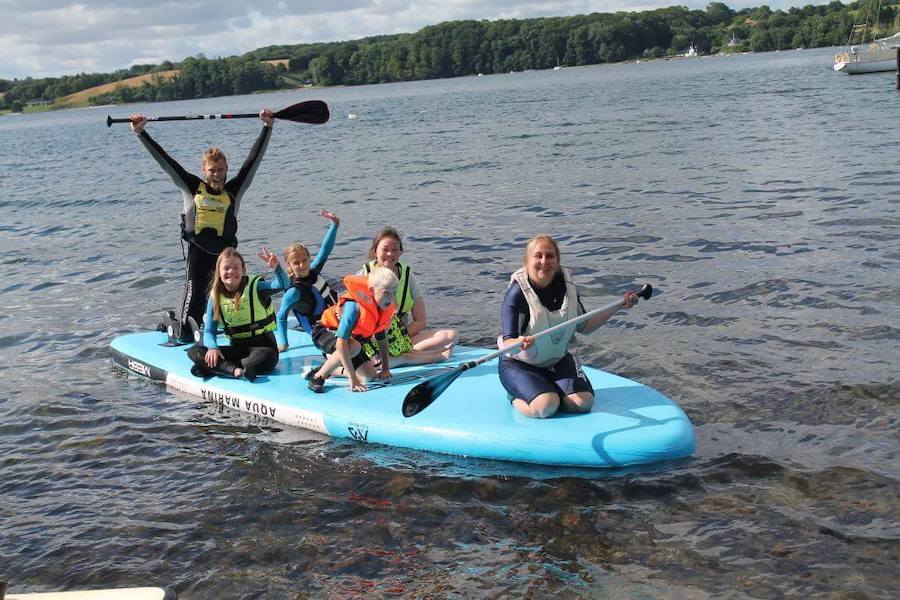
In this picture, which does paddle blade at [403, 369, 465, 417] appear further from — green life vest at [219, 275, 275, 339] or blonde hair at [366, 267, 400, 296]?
green life vest at [219, 275, 275, 339]

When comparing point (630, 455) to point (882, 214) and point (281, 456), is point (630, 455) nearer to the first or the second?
point (281, 456)

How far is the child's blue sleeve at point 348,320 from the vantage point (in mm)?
6199

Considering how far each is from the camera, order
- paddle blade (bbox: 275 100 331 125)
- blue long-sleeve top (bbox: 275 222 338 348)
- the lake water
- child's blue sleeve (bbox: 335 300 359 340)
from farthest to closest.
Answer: paddle blade (bbox: 275 100 331 125), blue long-sleeve top (bbox: 275 222 338 348), child's blue sleeve (bbox: 335 300 359 340), the lake water

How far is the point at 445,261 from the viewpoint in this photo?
11.6 meters

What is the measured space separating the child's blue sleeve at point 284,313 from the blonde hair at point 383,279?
1.14 m

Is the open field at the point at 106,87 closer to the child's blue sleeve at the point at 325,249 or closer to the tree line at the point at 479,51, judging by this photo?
the tree line at the point at 479,51

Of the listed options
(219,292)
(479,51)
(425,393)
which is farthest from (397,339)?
(479,51)

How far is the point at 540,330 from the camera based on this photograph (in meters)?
5.69

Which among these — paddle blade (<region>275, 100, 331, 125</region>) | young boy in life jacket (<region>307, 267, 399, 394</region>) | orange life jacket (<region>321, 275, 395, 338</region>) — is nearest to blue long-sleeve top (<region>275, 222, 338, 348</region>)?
young boy in life jacket (<region>307, 267, 399, 394</region>)

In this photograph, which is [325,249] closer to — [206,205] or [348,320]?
[206,205]

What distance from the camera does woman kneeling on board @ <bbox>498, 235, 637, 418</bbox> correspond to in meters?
5.59

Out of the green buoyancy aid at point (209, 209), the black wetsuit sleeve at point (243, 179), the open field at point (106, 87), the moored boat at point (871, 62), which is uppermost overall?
the open field at point (106, 87)

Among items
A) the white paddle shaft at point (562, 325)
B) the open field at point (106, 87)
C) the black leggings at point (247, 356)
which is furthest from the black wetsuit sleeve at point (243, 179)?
the open field at point (106, 87)

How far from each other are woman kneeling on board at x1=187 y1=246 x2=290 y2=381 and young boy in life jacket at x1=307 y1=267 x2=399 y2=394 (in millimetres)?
585
